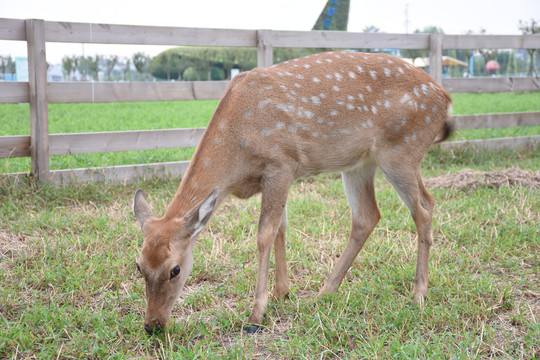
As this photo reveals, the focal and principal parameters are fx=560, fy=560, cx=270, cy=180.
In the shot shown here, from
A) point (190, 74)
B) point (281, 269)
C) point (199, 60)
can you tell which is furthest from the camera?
point (190, 74)

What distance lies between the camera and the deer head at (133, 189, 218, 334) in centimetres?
297

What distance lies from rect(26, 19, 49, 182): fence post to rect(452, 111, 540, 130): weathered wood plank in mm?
5553

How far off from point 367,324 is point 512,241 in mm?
1874

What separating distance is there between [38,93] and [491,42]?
260 inches

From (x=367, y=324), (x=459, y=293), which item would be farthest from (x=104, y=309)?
(x=459, y=293)

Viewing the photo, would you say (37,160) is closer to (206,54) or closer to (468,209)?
(468,209)

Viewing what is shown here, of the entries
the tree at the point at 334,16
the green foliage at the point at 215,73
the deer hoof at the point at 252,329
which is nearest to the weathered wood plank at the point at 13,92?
the deer hoof at the point at 252,329

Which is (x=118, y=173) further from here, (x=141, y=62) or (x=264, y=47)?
(x=141, y=62)

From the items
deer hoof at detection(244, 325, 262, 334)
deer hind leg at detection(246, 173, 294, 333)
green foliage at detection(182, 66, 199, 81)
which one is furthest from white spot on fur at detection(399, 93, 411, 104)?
green foliage at detection(182, 66, 199, 81)

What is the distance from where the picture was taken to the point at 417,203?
3.83 meters

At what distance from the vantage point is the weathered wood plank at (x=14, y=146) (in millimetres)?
5966

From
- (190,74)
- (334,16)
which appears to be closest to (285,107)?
(334,16)

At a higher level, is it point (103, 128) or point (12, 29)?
point (12, 29)

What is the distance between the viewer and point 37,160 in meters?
6.04
